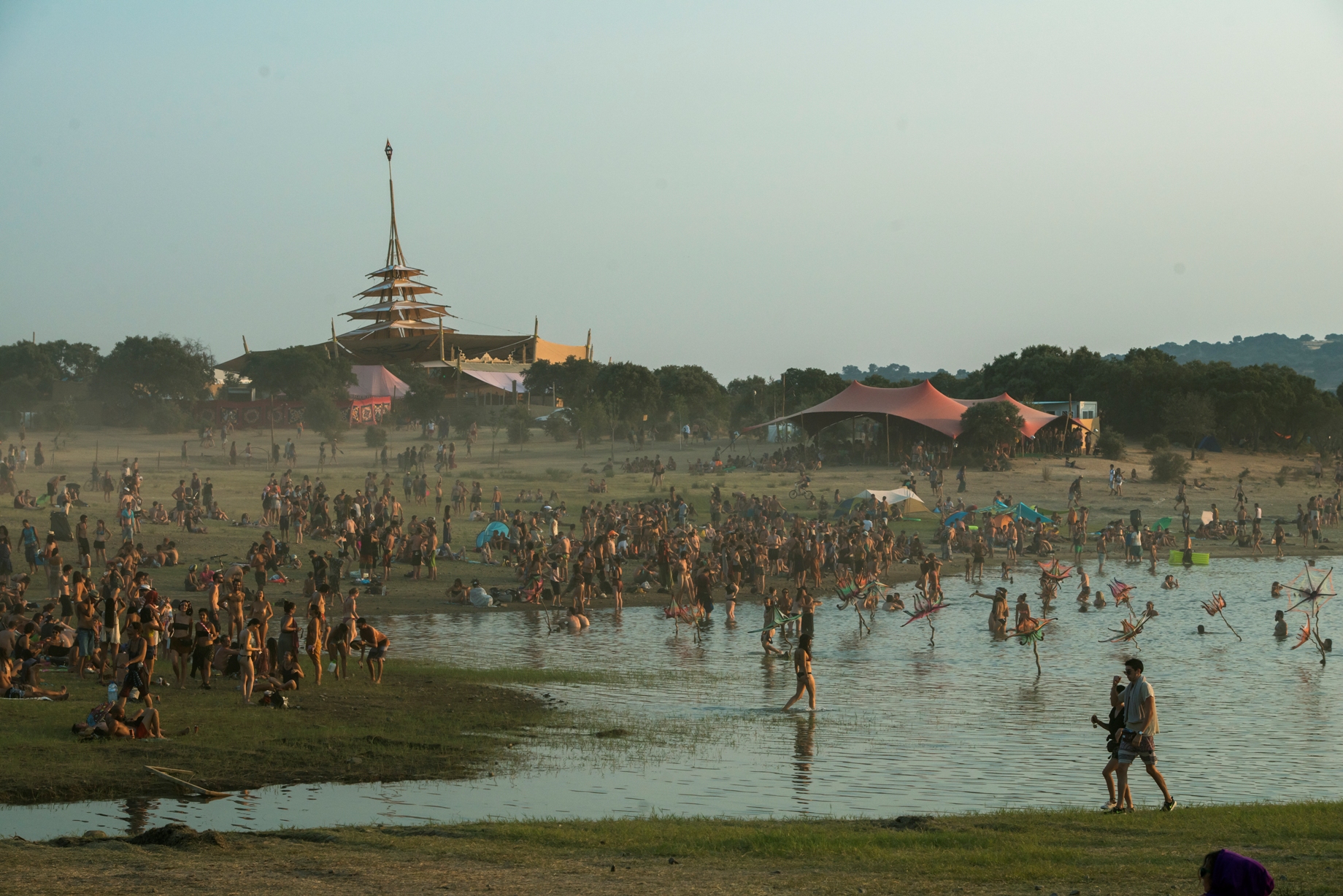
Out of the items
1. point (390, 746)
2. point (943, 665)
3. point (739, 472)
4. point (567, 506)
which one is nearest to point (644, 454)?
point (739, 472)

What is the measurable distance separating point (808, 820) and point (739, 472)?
35101 mm

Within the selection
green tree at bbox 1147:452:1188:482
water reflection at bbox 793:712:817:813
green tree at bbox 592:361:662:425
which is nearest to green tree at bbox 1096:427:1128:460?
green tree at bbox 1147:452:1188:482

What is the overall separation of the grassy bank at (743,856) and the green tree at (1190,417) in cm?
4744

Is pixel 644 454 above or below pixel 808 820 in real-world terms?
above

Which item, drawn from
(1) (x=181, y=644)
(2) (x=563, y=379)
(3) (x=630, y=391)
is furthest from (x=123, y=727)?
(2) (x=563, y=379)

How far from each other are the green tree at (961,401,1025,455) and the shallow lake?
74.5 ft

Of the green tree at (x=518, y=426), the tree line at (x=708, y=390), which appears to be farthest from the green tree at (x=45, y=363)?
the green tree at (x=518, y=426)

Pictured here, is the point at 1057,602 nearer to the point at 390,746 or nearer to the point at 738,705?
the point at 738,705

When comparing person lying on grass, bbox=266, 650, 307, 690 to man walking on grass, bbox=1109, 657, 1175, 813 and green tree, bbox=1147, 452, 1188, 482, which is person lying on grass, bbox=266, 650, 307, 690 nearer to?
man walking on grass, bbox=1109, 657, 1175, 813

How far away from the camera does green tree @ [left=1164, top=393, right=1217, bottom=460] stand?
5278cm

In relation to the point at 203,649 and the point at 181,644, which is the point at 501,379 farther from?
the point at 181,644

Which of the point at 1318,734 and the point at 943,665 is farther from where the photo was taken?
the point at 943,665

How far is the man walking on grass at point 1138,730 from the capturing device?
8.97 meters

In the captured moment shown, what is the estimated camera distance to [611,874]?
7.14 m
